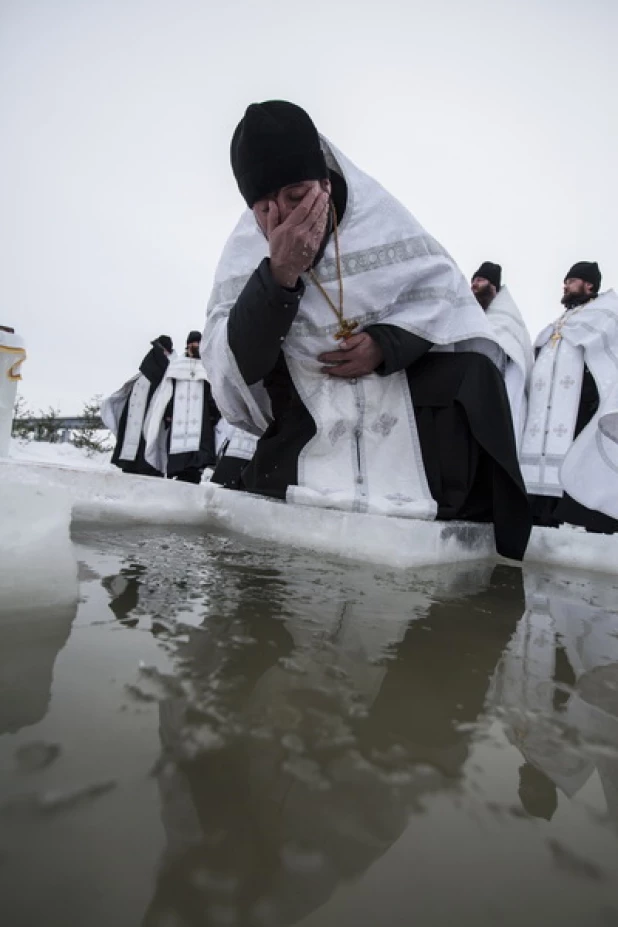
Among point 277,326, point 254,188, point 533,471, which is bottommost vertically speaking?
point 533,471

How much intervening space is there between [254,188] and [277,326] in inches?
15.0

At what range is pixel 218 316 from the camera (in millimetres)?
1629

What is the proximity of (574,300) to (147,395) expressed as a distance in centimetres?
351

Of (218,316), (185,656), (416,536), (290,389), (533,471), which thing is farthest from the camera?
(533,471)

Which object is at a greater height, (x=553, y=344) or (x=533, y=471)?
(x=553, y=344)

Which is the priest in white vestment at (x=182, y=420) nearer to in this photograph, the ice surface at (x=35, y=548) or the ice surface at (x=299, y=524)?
the ice surface at (x=299, y=524)

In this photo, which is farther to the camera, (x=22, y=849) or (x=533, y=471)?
(x=533, y=471)

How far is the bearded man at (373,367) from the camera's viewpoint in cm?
155

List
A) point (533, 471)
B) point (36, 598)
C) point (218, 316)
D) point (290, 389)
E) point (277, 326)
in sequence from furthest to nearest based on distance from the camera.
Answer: point (533, 471) → point (290, 389) → point (218, 316) → point (277, 326) → point (36, 598)

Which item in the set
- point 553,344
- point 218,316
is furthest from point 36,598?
point 553,344

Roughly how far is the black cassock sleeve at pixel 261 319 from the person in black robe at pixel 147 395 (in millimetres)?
3533

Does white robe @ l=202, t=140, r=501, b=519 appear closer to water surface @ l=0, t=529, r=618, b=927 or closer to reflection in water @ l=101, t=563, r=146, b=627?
reflection in water @ l=101, t=563, r=146, b=627

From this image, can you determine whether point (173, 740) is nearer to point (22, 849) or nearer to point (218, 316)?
point (22, 849)

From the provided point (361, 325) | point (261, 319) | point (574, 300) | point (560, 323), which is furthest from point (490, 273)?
point (261, 319)
